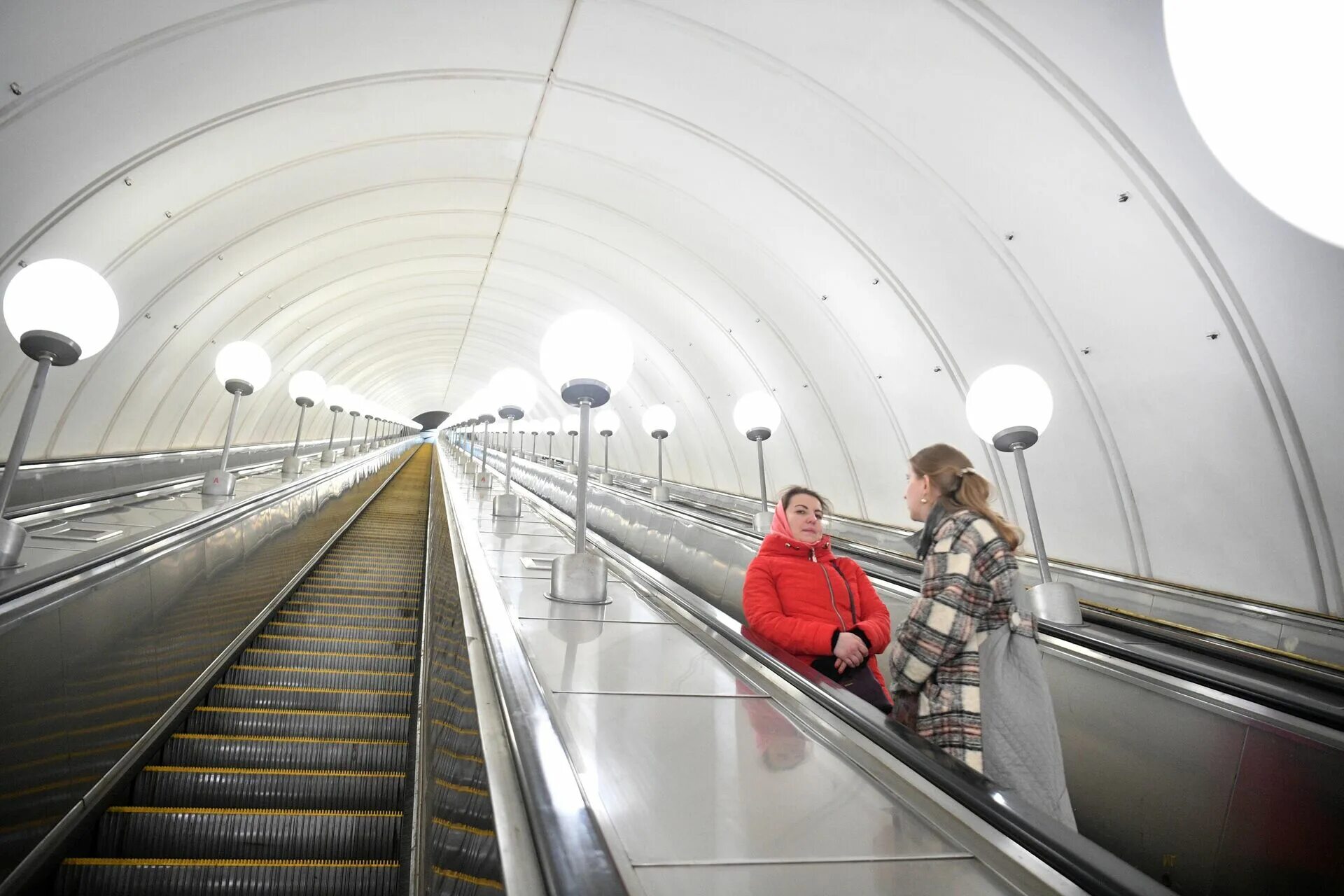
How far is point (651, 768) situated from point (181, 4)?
6.64m

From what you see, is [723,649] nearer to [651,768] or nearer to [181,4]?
[651,768]

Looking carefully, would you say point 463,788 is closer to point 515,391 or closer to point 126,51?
point 126,51

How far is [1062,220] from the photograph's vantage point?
6.20m

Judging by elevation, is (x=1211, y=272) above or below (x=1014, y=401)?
above

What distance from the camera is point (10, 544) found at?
3.45 m

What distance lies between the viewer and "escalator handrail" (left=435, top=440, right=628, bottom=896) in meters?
1.29

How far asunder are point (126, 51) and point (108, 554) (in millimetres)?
4265

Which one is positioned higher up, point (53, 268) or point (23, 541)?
point (53, 268)

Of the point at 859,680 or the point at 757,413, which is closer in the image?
the point at 859,680

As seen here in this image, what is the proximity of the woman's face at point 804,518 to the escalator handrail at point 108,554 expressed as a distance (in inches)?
132

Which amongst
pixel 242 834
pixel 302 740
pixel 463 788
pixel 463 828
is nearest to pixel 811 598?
pixel 463 788

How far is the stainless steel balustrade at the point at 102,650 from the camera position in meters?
2.72

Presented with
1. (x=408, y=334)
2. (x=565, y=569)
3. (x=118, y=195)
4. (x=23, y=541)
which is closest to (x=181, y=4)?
(x=118, y=195)

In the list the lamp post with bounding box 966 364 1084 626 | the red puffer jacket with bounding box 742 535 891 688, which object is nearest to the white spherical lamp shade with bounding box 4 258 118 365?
the red puffer jacket with bounding box 742 535 891 688
